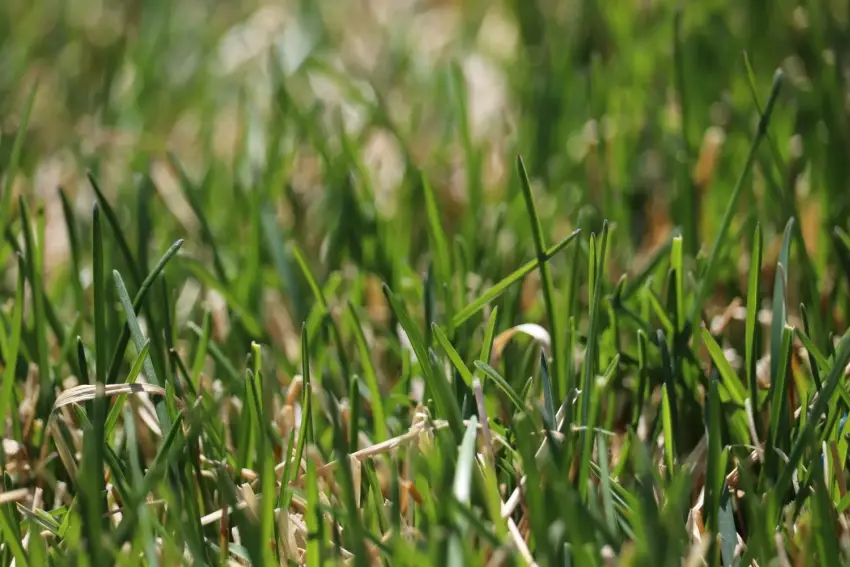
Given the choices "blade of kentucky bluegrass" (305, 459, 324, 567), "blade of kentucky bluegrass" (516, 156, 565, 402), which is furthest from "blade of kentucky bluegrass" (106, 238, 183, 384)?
"blade of kentucky bluegrass" (516, 156, 565, 402)

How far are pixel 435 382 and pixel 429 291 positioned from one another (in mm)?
222

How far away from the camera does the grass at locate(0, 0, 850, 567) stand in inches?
35.2

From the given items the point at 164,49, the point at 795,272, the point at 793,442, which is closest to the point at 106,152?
the point at 164,49

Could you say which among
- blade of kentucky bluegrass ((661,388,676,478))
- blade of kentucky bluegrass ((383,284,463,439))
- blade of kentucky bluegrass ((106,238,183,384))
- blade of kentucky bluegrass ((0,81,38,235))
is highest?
blade of kentucky bluegrass ((0,81,38,235))

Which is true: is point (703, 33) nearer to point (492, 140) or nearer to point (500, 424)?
point (492, 140)

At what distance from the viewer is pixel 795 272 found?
4.42 feet

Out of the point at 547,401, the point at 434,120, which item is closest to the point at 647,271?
the point at 547,401

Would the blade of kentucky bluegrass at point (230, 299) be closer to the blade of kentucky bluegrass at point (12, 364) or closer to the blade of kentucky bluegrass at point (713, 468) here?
→ the blade of kentucky bluegrass at point (12, 364)

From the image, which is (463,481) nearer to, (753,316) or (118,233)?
(753,316)

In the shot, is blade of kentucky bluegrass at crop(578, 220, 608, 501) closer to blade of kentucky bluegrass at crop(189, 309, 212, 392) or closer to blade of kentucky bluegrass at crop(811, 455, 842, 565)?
blade of kentucky bluegrass at crop(811, 455, 842, 565)

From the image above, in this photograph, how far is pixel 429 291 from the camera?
3.72 feet

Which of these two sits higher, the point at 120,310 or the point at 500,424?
the point at 120,310

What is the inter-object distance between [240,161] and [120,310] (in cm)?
49

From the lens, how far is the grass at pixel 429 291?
89 cm
